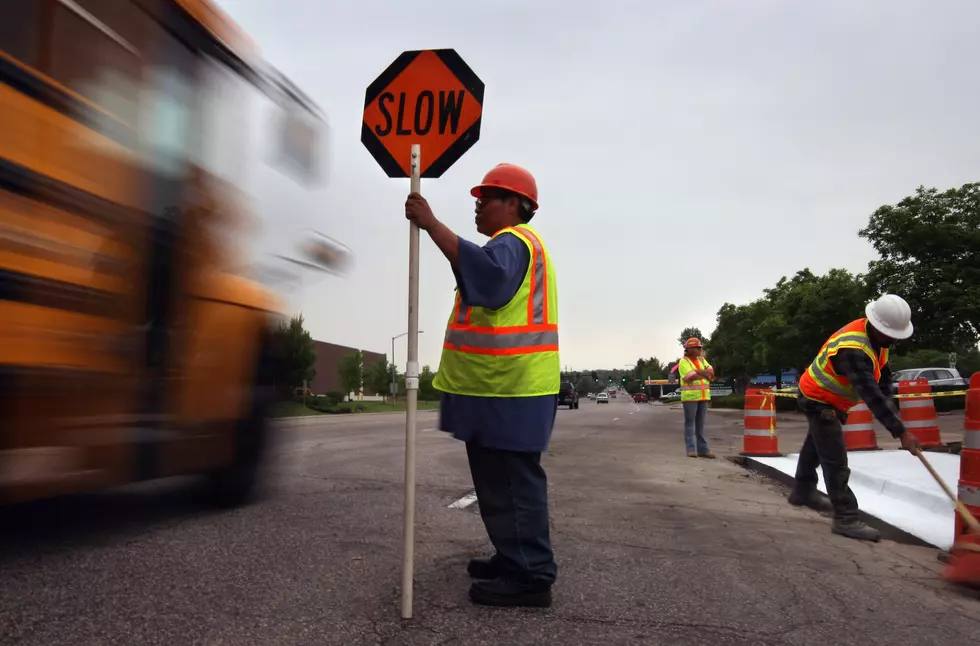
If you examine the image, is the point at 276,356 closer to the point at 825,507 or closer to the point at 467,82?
the point at 467,82

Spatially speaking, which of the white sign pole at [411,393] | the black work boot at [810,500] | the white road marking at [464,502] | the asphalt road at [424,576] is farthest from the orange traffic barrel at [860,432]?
the white sign pole at [411,393]

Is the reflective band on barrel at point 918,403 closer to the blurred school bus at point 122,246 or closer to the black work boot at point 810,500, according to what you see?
the black work boot at point 810,500

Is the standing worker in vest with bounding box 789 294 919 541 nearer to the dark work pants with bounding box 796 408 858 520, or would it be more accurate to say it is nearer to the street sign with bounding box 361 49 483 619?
the dark work pants with bounding box 796 408 858 520

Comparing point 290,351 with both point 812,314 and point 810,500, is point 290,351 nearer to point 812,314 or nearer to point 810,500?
point 810,500

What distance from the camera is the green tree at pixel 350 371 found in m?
57.1

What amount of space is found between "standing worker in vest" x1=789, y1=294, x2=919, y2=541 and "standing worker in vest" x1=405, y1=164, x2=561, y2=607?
276cm

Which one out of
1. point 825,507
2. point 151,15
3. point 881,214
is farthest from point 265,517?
point 881,214

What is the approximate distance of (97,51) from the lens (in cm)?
344

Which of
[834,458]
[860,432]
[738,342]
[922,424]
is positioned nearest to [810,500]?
[834,458]

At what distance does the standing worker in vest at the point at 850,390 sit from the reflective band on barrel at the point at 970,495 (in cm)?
36

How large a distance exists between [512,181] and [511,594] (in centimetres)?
183

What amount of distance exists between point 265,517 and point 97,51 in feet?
9.46

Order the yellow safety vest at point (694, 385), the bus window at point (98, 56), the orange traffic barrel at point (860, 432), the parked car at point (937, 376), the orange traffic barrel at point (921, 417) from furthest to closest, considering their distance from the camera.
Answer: the parked car at point (937, 376), the orange traffic barrel at point (921, 417), the orange traffic barrel at point (860, 432), the yellow safety vest at point (694, 385), the bus window at point (98, 56)

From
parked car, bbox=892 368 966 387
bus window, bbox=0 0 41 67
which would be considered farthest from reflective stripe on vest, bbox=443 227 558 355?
parked car, bbox=892 368 966 387
